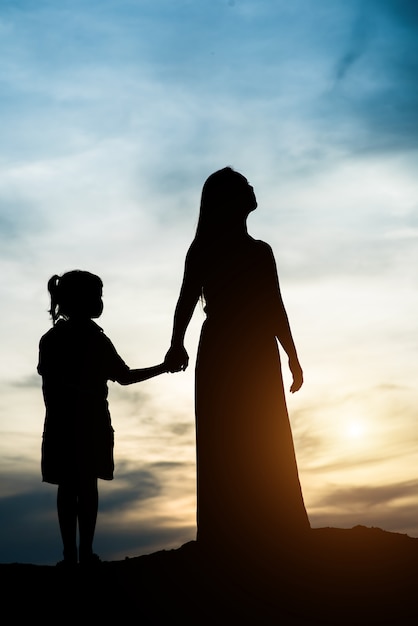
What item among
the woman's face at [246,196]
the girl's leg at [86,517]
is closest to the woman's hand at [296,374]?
the woman's face at [246,196]

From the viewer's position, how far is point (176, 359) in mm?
8688

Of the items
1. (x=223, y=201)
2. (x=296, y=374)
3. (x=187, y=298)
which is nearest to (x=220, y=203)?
(x=223, y=201)

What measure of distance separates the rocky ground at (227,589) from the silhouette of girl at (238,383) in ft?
1.04

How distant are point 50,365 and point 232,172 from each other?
8.73 ft

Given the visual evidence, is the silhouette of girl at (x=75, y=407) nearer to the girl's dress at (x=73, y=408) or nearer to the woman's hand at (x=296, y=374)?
the girl's dress at (x=73, y=408)

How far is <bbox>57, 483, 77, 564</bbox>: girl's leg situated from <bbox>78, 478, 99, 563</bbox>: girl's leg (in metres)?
0.07

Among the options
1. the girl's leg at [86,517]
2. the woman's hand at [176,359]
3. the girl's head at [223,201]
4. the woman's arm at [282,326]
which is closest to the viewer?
A: the girl's leg at [86,517]

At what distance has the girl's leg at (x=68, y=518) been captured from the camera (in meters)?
7.93

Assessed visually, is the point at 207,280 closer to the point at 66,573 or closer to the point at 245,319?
the point at 245,319

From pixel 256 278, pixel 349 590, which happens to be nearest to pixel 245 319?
pixel 256 278

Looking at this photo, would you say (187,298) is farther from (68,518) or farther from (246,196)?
(68,518)

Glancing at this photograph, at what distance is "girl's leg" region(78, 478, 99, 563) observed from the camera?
309 inches

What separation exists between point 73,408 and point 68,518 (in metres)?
1.04

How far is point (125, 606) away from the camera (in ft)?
24.4
